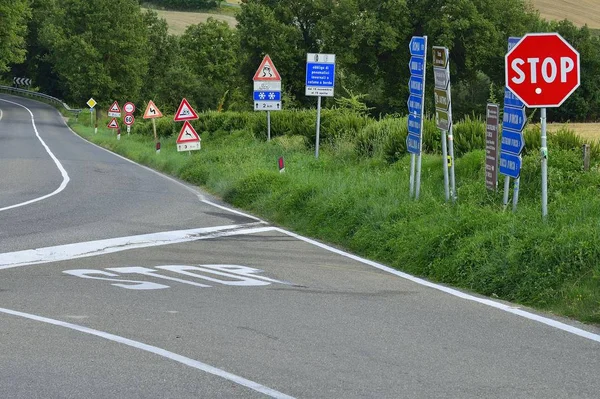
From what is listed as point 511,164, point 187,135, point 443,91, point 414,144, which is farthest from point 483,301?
point 187,135

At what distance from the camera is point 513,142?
12117mm

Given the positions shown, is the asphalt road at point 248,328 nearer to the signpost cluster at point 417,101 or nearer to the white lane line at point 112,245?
the white lane line at point 112,245

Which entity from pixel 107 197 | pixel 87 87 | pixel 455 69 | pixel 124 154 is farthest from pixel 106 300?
pixel 87 87

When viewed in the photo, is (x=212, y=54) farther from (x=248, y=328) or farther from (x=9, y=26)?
(x=248, y=328)

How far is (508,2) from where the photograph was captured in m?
61.3

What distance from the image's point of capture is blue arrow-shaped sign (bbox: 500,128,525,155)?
12.0 metres

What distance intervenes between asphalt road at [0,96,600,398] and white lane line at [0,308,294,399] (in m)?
0.01

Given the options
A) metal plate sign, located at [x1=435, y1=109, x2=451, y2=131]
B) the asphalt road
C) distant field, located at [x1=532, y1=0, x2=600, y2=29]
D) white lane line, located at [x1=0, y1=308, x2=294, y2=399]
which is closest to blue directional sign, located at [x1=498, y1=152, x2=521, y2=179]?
metal plate sign, located at [x1=435, y1=109, x2=451, y2=131]

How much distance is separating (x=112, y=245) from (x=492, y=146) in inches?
216

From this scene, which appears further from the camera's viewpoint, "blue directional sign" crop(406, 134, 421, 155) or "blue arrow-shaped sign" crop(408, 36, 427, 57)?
"blue directional sign" crop(406, 134, 421, 155)

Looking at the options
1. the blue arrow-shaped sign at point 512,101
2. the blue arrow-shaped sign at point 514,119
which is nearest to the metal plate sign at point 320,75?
the blue arrow-shaped sign at point 512,101

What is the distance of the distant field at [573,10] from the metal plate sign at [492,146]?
194 feet

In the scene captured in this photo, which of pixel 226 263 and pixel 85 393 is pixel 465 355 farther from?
pixel 226 263

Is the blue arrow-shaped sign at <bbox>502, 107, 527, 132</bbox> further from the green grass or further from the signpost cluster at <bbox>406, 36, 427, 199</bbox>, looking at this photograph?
the signpost cluster at <bbox>406, 36, 427, 199</bbox>
